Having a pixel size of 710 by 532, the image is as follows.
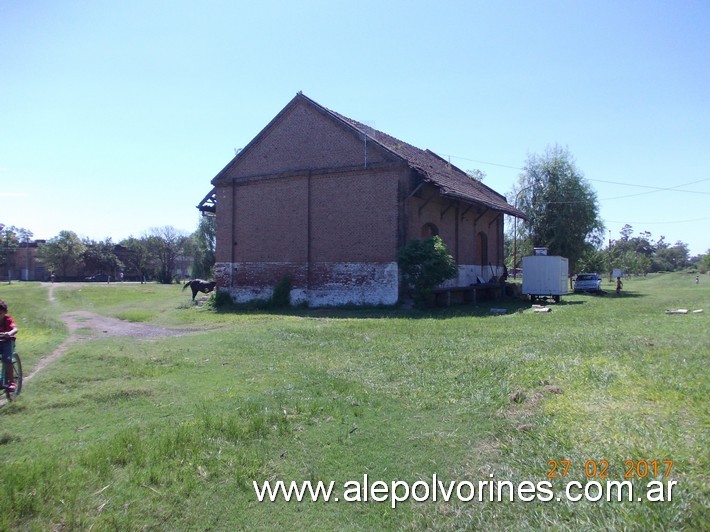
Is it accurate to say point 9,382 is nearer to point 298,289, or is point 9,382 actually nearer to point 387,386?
point 387,386

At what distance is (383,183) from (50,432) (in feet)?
66.0

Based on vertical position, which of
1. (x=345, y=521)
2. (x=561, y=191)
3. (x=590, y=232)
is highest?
(x=561, y=191)

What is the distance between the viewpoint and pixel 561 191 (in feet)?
131

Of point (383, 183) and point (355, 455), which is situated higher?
point (383, 183)

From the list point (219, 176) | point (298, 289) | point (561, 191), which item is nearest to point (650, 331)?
point (298, 289)

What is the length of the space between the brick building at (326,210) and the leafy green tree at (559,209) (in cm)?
1207

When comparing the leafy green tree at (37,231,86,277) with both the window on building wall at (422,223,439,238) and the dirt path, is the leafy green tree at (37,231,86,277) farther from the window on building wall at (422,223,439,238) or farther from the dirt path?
the window on building wall at (422,223,439,238)

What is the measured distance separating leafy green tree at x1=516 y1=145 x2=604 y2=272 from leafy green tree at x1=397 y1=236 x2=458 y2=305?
19487 millimetres

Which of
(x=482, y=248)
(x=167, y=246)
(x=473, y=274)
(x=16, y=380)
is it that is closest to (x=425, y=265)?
(x=473, y=274)

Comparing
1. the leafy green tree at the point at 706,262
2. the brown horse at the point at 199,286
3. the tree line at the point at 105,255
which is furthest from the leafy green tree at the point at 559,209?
the leafy green tree at the point at 706,262

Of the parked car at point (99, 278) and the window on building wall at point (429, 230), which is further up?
the window on building wall at point (429, 230)

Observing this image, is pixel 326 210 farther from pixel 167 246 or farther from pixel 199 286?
pixel 167 246

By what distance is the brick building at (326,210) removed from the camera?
24.4 metres

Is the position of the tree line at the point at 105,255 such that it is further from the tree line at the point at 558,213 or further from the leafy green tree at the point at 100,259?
the tree line at the point at 558,213
